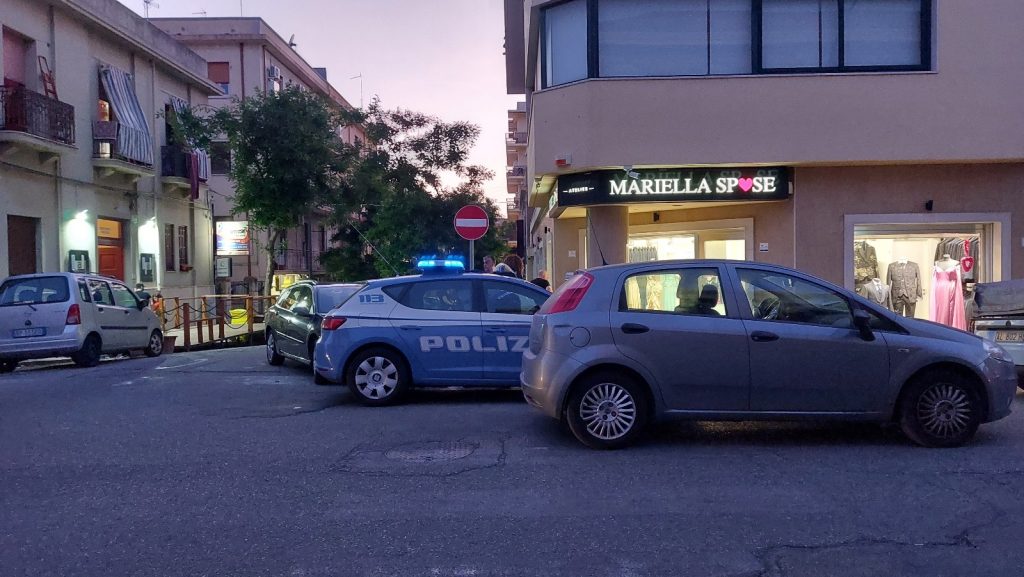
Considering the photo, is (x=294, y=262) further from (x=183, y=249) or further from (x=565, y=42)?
(x=565, y=42)

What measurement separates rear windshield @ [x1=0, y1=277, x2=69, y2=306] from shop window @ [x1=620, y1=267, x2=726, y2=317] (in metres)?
11.3

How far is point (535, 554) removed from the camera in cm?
480

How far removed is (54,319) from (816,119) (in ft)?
43.3

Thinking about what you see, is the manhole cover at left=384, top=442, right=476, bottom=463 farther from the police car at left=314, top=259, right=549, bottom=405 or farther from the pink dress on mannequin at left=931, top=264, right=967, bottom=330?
the pink dress on mannequin at left=931, top=264, right=967, bottom=330

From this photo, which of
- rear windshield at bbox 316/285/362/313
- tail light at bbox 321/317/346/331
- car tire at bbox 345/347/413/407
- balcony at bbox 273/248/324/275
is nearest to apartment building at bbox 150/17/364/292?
balcony at bbox 273/248/324/275

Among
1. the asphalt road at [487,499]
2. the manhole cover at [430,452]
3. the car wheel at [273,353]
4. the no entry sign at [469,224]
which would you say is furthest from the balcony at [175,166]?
the manhole cover at [430,452]

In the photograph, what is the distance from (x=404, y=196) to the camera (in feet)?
98.2

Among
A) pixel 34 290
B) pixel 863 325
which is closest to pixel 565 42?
pixel 863 325

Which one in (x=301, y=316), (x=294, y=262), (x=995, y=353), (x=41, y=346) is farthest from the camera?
(x=294, y=262)

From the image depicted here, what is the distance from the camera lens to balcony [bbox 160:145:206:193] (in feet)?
88.6

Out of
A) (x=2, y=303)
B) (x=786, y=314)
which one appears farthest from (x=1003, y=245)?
(x=2, y=303)

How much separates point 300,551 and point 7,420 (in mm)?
5925

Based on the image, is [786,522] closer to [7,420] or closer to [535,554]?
[535,554]

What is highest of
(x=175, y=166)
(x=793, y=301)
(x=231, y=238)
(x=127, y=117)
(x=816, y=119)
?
(x=127, y=117)
